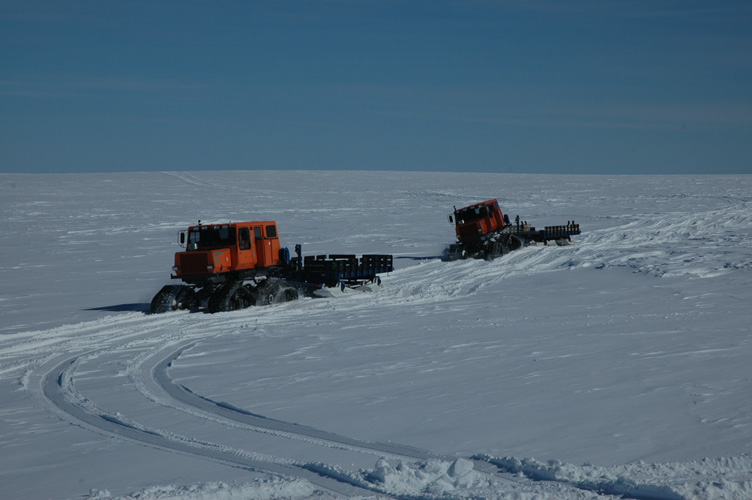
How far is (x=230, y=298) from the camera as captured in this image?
1683 centimetres

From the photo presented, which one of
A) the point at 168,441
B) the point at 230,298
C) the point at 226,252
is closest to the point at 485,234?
the point at 226,252

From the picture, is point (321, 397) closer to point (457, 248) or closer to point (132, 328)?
point (132, 328)

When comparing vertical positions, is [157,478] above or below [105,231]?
below

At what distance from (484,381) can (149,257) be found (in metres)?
20.3

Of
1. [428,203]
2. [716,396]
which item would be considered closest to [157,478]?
[716,396]

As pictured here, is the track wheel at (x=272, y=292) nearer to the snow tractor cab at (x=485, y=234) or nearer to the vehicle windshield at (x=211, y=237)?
the vehicle windshield at (x=211, y=237)

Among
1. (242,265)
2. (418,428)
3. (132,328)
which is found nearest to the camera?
(418,428)

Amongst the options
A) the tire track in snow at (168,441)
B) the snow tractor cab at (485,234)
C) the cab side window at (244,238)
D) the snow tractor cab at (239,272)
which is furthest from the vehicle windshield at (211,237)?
the snow tractor cab at (485,234)

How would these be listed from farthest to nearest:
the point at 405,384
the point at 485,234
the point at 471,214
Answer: the point at 471,214
the point at 485,234
the point at 405,384

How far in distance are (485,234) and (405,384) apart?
17.0 m

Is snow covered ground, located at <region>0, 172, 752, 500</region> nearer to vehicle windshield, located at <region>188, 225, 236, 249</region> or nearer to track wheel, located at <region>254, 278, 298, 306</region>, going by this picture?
track wheel, located at <region>254, 278, 298, 306</region>

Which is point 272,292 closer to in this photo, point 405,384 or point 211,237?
point 211,237

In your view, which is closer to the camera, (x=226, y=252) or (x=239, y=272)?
(x=226, y=252)

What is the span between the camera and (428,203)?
172ft
